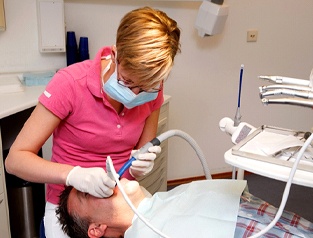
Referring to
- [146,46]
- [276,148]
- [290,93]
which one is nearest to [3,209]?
[146,46]

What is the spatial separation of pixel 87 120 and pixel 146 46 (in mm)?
366

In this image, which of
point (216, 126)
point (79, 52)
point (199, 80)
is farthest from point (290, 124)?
point (79, 52)

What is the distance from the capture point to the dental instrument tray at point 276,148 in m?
0.97

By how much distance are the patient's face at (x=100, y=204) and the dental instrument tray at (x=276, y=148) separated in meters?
0.38

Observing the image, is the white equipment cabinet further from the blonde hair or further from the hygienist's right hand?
the blonde hair

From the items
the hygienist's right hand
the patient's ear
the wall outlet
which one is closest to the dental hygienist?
→ the hygienist's right hand

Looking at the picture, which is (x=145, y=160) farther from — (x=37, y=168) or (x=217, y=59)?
(x=217, y=59)

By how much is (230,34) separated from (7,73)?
1.48 meters

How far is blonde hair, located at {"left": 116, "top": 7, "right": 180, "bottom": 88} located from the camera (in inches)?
45.1

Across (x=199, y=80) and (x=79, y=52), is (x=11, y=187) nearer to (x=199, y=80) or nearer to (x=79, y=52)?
(x=79, y=52)

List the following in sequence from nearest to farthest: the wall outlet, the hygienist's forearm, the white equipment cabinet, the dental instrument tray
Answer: the dental instrument tray → the hygienist's forearm → the white equipment cabinet → the wall outlet

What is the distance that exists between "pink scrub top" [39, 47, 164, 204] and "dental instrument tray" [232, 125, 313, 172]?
1.53 feet

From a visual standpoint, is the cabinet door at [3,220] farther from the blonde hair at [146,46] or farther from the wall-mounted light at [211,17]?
the wall-mounted light at [211,17]

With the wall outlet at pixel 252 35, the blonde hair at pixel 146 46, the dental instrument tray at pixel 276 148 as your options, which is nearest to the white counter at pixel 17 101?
the blonde hair at pixel 146 46
